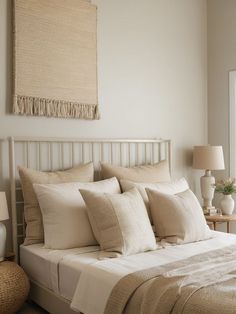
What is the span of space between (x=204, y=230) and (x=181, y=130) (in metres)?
1.52

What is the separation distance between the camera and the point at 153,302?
1.77 meters

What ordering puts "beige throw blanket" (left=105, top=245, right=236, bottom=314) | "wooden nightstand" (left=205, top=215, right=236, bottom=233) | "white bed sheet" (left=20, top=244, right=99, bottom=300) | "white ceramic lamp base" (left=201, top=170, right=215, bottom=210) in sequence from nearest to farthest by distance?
1. "beige throw blanket" (left=105, top=245, right=236, bottom=314)
2. "white bed sheet" (left=20, top=244, right=99, bottom=300)
3. "wooden nightstand" (left=205, top=215, right=236, bottom=233)
4. "white ceramic lamp base" (left=201, top=170, right=215, bottom=210)

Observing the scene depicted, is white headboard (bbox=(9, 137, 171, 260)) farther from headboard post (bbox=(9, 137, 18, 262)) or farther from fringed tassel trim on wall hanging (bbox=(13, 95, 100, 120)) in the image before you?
fringed tassel trim on wall hanging (bbox=(13, 95, 100, 120))

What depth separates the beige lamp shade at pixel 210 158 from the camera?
149 inches

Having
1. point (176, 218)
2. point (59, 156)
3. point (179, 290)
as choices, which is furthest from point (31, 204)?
point (179, 290)

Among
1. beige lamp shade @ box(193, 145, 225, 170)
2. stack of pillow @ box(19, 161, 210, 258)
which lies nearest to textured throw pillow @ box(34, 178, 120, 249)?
stack of pillow @ box(19, 161, 210, 258)

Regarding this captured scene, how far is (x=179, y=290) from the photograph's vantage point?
1.74 metres

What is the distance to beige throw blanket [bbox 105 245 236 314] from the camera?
165 centimetres

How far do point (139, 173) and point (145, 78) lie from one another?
3.33ft

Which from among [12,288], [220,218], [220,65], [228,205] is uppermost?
[220,65]

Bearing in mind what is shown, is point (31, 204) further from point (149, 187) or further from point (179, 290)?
point (179, 290)

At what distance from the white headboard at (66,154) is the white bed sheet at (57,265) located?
213mm

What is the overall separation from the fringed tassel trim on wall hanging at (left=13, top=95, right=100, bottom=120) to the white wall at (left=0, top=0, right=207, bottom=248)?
0.21 feet

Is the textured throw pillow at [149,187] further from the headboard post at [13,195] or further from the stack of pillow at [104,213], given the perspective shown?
the headboard post at [13,195]
